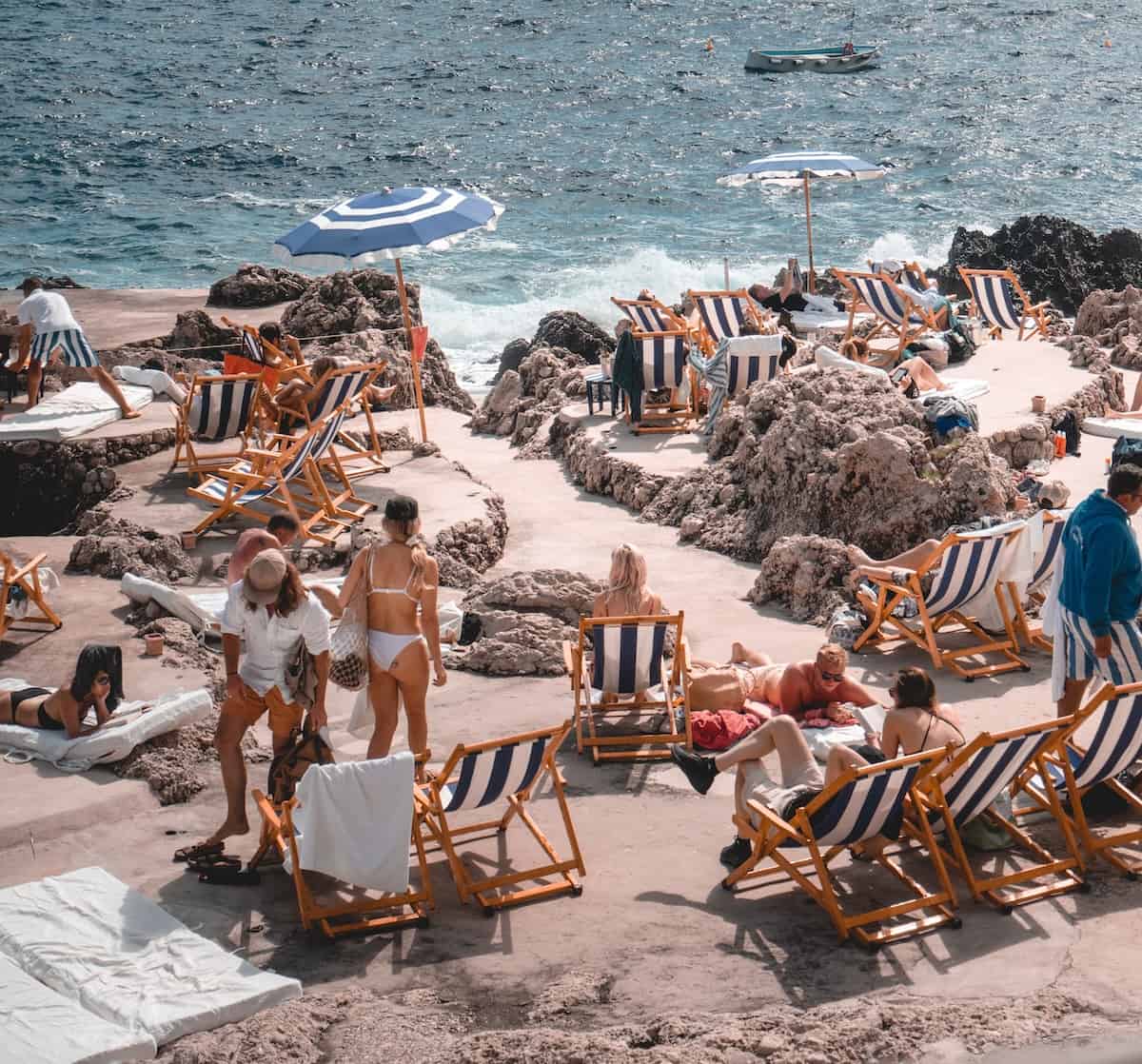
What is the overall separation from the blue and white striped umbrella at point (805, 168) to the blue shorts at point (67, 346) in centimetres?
877

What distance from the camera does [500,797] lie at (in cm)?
608

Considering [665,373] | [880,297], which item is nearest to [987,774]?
[665,373]

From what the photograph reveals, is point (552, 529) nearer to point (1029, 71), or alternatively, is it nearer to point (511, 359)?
point (511, 359)

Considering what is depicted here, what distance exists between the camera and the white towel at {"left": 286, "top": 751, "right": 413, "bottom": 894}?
18.5 feet

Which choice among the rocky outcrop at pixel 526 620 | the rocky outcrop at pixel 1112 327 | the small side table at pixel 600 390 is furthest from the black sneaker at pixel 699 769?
the rocky outcrop at pixel 1112 327

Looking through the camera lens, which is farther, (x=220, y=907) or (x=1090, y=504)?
(x=1090, y=504)

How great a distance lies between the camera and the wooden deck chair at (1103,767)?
5996mm

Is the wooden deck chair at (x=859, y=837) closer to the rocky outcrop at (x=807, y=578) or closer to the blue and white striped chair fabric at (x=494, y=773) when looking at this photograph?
the blue and white striped chair fabric at (x=494, y=773)

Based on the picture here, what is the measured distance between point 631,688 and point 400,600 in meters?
1.56

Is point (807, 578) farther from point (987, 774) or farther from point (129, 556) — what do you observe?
point (129, 556)

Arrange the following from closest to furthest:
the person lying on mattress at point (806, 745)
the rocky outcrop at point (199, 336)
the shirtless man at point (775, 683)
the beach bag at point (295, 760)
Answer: the person lying on mattress at point (806, 745), the beach bag at point (295, 760), the shirtless man at point (775, 683), the rocky outcrop at point (199, 336)

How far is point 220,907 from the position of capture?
232 inches

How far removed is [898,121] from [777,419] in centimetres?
4817

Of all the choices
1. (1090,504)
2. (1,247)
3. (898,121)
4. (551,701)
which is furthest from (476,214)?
(898,121)
